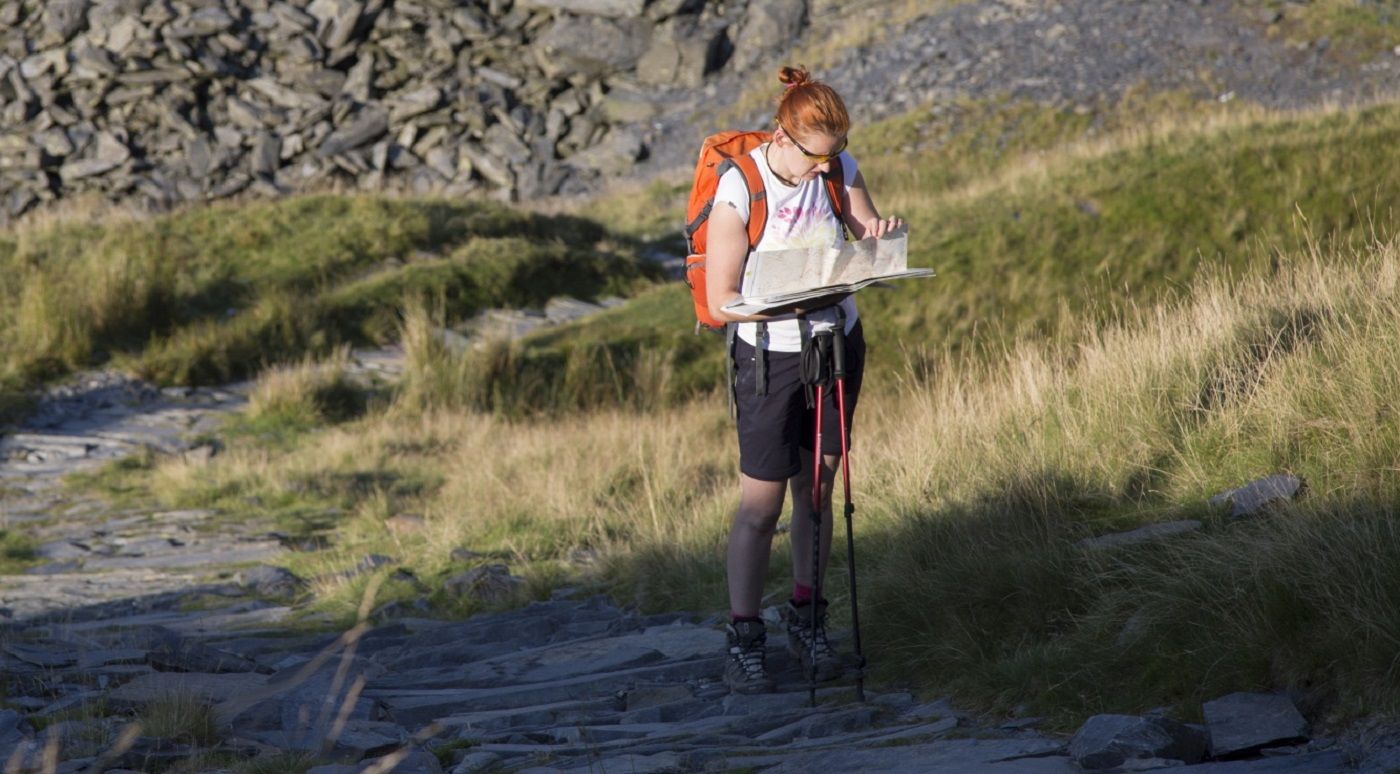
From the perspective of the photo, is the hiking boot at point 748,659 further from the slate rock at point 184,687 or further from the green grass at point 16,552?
the green grass at point 16,552

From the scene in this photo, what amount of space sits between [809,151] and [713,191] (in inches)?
15.7

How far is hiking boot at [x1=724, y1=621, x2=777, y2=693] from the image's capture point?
5059 mm

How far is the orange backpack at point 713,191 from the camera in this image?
4.82 metres

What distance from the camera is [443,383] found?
14.0 metres

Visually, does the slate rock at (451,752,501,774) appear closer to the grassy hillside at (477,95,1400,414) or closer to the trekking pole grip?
the trekking pole grip

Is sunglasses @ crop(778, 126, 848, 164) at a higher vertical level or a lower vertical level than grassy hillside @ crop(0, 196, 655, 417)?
higher

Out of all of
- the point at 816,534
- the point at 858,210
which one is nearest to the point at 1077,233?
the point at 858,210

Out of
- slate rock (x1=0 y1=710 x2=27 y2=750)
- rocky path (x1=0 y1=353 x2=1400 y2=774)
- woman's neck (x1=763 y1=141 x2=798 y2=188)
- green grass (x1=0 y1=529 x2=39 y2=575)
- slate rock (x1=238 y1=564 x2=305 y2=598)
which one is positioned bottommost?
slate rock (x1=238 y1=564 x2=305 y2=598)

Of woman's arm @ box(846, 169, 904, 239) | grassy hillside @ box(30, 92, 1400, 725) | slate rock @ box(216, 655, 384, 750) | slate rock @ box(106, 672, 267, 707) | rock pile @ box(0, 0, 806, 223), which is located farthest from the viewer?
rock pile @ box(0, 0, 806, 223)

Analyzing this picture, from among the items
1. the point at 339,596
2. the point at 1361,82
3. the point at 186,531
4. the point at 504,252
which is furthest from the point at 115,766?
the point at 1361,82

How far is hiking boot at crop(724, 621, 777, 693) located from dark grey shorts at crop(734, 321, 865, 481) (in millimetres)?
559

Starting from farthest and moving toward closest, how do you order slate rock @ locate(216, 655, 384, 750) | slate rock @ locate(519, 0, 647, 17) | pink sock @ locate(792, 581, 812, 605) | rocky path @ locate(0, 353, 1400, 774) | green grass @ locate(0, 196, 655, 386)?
slate rock @ locate(519, 0, 647, 17) < green grass @ locate(0, 196, 655, 386) < pink sock @ locate(792, 581, 812, 605) < slate rock @ locate(216, 655, 384, 750) < rocky path @ locate(0, 353, 1400, 774)

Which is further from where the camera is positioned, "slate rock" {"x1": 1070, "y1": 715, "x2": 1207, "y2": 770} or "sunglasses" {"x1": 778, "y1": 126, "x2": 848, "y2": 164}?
"sunglasses" {"x1": 778, "y1": 126, "x2": 848, "y2": 164}

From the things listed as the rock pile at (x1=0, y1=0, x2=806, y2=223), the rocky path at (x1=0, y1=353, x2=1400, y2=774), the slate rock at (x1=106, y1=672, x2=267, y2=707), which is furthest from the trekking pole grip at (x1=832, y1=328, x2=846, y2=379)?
the rock pile at (x1=0, y1=0, x2=806, y2=223)
